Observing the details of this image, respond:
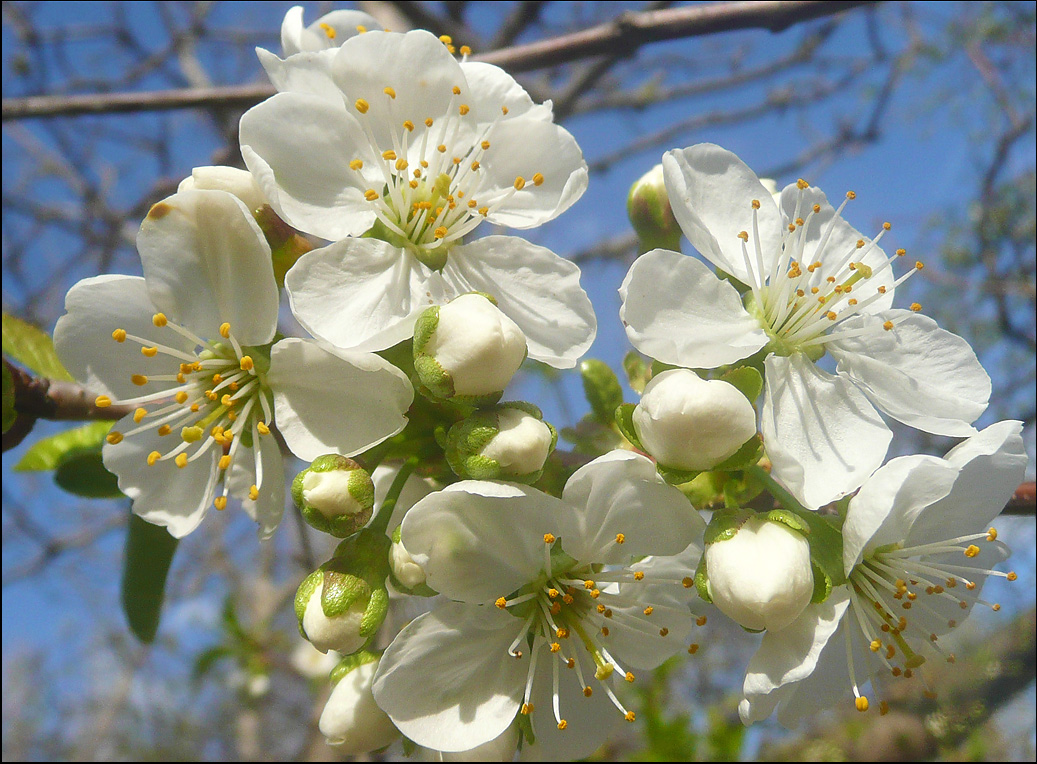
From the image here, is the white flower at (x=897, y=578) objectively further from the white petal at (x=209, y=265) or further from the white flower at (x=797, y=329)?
the white petal at (x=209, y=265)

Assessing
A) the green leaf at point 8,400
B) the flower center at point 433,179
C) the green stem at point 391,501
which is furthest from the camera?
the green leaf at point 8,400

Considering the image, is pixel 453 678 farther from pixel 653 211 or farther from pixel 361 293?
pixel 653 211

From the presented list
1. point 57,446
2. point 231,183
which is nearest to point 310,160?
point 231,183

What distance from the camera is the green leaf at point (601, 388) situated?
4.43ft

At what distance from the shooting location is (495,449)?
1040mm

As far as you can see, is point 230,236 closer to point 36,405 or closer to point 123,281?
point 123,281

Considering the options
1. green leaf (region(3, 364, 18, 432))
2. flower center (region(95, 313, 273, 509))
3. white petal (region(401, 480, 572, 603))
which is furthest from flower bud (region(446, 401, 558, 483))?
green leaf (region(3, 364, 18, 432))

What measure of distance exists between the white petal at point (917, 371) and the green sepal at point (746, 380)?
0.97 ft

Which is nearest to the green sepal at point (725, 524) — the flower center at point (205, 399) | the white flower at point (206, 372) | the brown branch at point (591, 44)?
the white flower at point (206, 372)

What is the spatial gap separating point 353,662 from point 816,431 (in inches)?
33.9

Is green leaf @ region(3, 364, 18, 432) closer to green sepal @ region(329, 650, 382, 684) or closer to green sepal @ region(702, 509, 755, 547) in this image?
green sepal @ region(329, 650, 382, 684)

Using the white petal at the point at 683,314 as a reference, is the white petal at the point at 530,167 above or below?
above

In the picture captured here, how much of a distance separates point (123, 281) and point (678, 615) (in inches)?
42.0

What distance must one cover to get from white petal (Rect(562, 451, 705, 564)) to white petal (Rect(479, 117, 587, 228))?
1.68 feet
